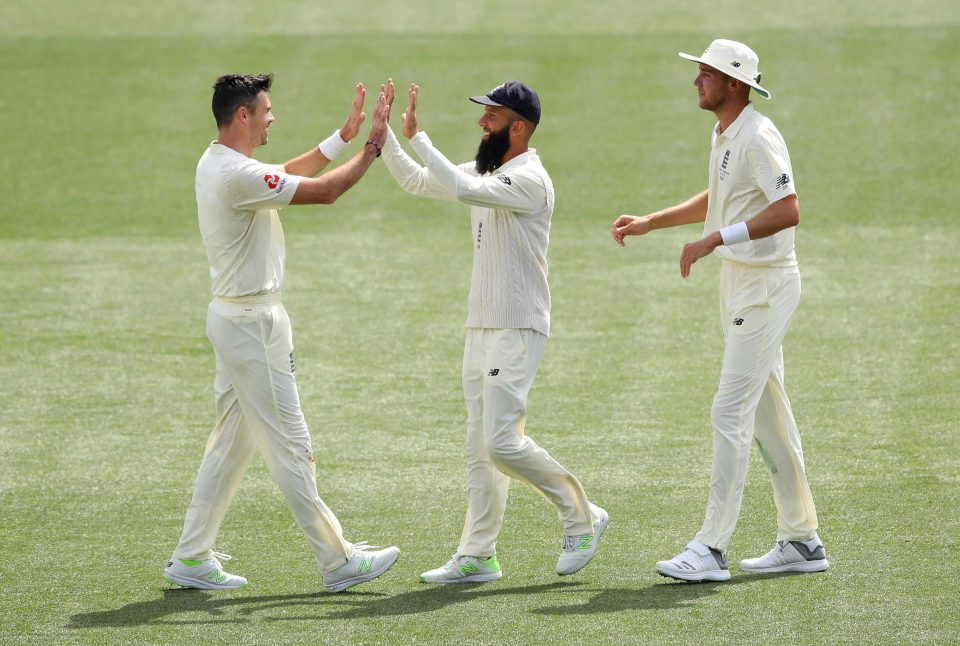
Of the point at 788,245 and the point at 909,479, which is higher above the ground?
the point at 788,245

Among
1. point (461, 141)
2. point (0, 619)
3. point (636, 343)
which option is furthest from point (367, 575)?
point (461, 141)

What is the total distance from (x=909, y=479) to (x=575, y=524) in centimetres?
240

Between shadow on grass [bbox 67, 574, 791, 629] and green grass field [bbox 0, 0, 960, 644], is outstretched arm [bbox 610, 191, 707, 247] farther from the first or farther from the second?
shadow on grass [bbox 67, 574, 791, 629]

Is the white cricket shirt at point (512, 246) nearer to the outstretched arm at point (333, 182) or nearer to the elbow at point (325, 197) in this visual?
the outstretched arm at point (333, 182)

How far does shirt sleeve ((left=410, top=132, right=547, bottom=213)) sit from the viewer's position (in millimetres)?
6387

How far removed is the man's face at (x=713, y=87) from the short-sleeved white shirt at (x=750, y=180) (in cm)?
13

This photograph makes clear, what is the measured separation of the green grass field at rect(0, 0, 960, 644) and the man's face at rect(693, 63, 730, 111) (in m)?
2.24

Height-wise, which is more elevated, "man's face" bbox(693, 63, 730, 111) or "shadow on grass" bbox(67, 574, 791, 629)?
"man's face" bbox(693, 63, 730, 111)

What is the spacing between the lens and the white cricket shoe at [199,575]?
6641 millimetres

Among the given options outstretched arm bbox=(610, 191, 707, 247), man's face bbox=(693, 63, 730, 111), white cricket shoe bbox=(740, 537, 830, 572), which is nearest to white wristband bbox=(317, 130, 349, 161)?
outstretched arm bbox=(610, 191, 707, 247)

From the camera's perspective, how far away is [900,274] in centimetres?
1304

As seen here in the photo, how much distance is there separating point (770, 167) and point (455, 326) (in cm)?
577

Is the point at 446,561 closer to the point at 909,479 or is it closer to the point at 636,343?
the point at 909,479

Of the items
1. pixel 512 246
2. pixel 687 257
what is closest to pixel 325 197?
pixel 512 246
